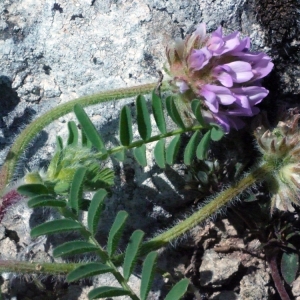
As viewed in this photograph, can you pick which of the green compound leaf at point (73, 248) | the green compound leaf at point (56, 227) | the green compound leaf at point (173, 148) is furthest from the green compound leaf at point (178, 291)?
the green compound leaf at point (173, 148)

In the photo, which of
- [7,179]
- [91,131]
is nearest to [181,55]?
[91,131]

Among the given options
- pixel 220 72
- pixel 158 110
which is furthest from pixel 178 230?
pixel 220 72

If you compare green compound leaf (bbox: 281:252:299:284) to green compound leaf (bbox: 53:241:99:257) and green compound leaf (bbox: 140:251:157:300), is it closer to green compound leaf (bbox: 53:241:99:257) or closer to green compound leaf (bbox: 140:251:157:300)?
green compound leaf (bbox: 140:251:157:300)

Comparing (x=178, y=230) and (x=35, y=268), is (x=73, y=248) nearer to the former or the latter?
(x=35, y=268)

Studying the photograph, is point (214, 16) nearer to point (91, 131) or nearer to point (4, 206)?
point (91, 131)

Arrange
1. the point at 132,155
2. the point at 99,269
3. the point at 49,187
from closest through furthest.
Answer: the point at 99,269 → the point at 49,187 → the point at 132,155

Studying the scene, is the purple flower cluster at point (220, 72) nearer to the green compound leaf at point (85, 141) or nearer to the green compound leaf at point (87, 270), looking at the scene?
the green compound leaf at point (85, 141)
